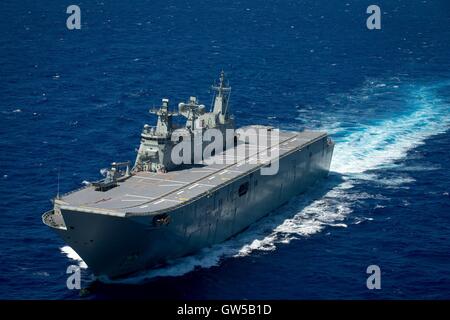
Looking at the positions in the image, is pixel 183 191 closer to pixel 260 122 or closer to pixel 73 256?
pixel 73 256

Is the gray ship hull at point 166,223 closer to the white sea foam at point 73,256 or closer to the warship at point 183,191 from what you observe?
the warship at point 183,191

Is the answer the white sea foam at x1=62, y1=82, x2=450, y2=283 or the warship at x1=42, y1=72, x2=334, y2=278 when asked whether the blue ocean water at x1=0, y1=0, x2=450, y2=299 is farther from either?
the warship at x1=42, y1=72, x2=334, y2=278

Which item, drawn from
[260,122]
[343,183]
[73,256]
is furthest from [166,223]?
[260,122]

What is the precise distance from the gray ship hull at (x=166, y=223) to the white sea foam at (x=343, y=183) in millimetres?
1012

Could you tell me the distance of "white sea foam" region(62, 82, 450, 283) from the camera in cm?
5959

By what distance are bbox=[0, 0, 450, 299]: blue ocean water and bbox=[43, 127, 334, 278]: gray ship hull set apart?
44.4 inches

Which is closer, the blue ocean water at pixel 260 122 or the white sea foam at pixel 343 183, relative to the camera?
the blue ocean water at pixel 260 122

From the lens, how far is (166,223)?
5431 centimetres

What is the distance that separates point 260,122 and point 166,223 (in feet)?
128

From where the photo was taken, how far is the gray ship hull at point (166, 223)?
52.3 meters

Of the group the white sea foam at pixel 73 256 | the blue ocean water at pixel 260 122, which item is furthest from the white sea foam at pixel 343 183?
the blue ocean water at pixel 260 122

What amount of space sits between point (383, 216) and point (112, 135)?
32124 mm

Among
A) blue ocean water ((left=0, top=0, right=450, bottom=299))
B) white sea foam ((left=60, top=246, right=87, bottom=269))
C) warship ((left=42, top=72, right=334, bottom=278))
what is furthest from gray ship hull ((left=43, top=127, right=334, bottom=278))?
white sea foam ((left=60, top=246, right=87, bottom=269))

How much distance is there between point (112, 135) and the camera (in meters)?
85.1
